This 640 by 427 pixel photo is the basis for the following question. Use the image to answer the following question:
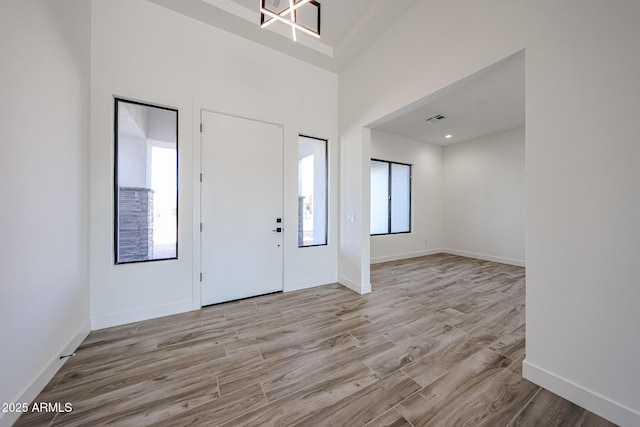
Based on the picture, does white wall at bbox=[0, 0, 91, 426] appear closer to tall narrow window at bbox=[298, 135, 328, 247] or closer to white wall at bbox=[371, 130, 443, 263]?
tall narrow window at bbox=[298, 135, 328, 247]

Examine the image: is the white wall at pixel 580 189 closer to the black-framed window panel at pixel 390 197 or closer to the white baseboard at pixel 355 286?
the white baseboard at pixel 355 286

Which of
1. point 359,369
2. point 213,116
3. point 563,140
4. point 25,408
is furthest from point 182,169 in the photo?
point 563,140

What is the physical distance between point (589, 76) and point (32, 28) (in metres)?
3.59

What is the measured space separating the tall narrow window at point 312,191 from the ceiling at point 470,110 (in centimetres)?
102

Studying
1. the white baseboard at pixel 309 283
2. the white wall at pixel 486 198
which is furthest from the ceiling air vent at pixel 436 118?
the white baseboard at pixel 309 283

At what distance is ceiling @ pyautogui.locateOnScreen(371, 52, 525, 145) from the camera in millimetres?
2658

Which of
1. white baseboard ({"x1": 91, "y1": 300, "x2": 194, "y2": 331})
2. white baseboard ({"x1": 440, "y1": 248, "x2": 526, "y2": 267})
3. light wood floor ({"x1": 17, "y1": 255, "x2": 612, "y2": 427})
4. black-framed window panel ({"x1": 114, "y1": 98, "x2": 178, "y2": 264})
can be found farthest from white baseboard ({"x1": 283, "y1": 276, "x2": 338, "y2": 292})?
white baseboard ({"x1": 440, "y1": 248, "x2": 526, "y2": 267})

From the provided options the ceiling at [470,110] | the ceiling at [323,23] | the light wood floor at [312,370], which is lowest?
the light wood floor at [312,370]

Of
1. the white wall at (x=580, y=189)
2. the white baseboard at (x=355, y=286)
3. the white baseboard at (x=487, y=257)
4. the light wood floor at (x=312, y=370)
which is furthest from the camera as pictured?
the white baseboard at (x=487, y=257)

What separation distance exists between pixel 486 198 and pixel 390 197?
234cm

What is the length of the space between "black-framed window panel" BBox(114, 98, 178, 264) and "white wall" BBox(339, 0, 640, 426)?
10.8ft

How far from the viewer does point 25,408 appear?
4.56 ft

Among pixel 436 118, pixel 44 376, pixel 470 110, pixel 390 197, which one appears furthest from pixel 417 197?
pixel 44 376

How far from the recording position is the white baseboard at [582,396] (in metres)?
1.28
